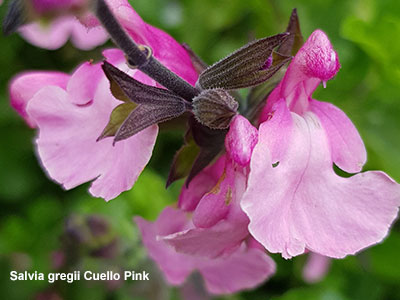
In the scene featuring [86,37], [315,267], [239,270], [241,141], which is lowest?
[315,267]

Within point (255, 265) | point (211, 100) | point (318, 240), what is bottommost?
point (255, 265)

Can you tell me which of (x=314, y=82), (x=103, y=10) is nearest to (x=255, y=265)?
(x=314, y=82)

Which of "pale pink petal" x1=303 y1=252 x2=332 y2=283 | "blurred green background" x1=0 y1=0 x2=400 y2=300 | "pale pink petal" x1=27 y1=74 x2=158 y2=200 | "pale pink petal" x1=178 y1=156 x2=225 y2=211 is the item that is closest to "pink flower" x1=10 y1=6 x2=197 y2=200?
"pale pink petal" x1=27 y1=74 x2=158 y2=200

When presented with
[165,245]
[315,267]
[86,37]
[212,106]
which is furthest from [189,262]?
[86,37]

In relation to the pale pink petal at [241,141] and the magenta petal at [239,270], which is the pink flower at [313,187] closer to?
the pale pink petal at [241,141]

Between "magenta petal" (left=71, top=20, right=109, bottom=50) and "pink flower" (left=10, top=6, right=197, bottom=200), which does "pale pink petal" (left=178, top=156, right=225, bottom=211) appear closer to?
"pink flower" (left=10, top=6, right=197, bottom=200)

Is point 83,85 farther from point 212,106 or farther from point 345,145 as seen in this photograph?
point 345,145

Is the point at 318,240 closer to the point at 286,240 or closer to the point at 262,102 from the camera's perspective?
the point at 286,240

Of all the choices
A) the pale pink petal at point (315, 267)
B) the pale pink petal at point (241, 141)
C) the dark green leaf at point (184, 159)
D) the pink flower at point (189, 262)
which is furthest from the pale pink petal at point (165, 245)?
the pale pink petal at point (315, 267)
